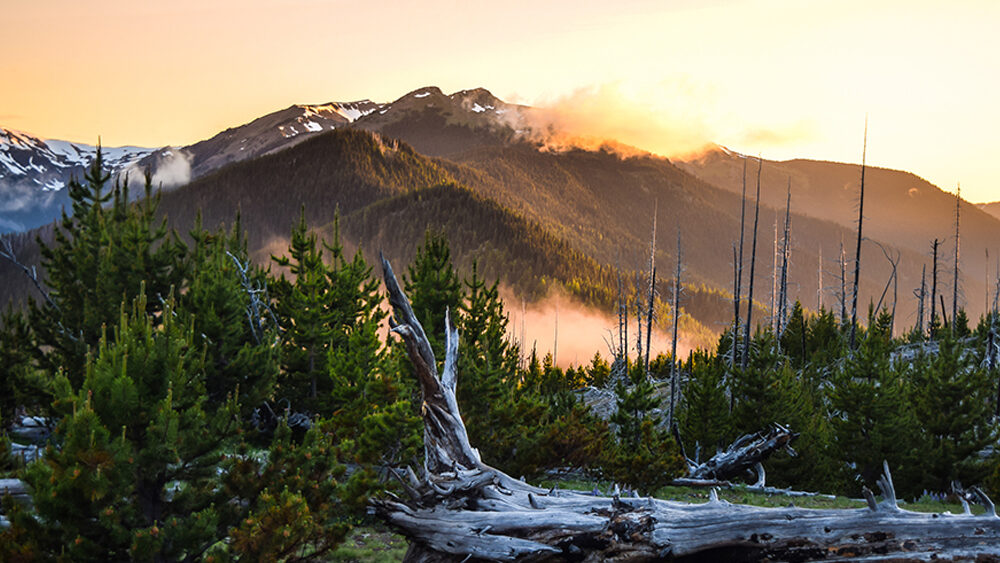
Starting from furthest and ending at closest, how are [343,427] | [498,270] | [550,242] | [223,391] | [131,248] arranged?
[550,242]
[498,270]
[131,248]
[223,391]
[343,427]

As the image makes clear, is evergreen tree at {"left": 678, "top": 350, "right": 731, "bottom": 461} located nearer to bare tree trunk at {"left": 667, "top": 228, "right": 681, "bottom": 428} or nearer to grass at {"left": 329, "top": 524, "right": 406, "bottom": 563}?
bare tree trunk at {"left": 667, "top": 228, "right": 681, "bottom": 428}

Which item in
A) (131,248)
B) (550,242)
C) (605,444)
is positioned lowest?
(605,444)

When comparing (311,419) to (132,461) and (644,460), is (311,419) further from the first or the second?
(132,461)

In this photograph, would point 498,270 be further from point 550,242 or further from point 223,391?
point 223,391

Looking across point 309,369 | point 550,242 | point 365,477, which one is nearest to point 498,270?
point 550,242

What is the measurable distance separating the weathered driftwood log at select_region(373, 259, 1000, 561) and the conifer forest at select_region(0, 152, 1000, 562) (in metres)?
0.06

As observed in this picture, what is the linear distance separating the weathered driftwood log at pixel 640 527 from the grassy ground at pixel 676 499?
3.10m

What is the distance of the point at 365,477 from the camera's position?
429 inches

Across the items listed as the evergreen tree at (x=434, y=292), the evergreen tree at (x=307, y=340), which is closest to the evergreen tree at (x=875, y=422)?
the evergreen tree at (x=434, y=292)

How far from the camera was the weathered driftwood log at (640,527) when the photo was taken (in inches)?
224

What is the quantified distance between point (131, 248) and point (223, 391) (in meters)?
6.16

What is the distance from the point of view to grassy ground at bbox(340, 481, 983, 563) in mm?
10266

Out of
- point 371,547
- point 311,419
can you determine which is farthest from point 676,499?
point 311,419

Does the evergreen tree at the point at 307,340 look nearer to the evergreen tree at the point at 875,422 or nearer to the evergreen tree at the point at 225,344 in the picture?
the evergreen tree at the point at 225,344
